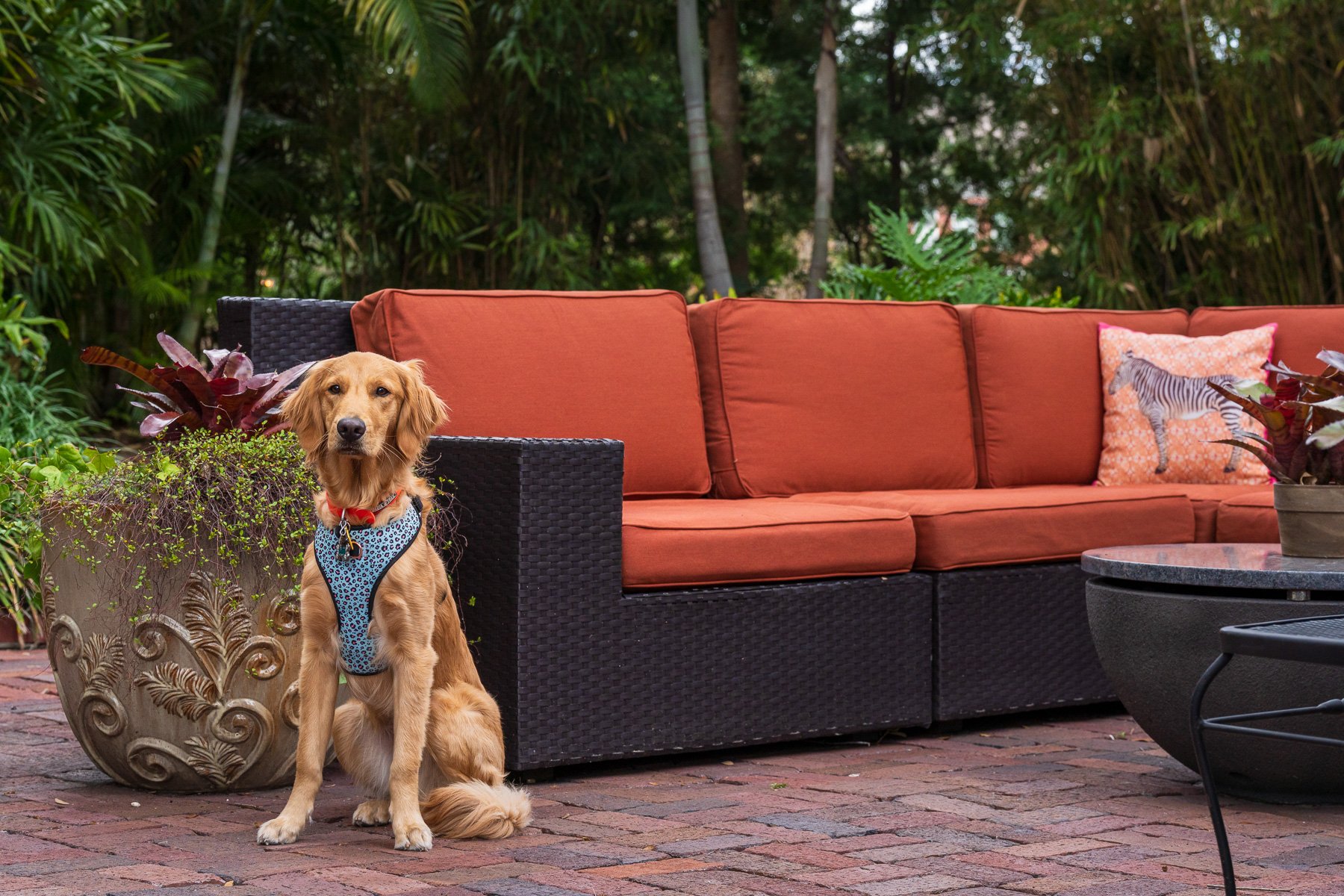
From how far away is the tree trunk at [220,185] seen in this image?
27.9ft

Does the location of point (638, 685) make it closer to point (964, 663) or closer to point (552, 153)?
point (964, 663)

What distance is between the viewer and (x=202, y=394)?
9.98ft

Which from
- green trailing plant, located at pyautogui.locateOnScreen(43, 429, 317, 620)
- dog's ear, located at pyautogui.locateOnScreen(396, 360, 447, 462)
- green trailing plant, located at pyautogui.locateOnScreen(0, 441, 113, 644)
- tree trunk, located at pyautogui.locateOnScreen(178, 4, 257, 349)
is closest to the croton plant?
dog's ear, located at pyautogui.locateOnScreen(396, 360, 447, 462)

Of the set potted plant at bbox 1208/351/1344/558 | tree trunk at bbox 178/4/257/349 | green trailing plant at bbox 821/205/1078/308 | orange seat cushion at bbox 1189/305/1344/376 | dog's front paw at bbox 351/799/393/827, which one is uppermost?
tree trunk at bbox 178/4/257/349

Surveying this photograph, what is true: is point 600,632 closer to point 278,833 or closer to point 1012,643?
point 278,833

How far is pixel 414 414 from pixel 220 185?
6441 mm

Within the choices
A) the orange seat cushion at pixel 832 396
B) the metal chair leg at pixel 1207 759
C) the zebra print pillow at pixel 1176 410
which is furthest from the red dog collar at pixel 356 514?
the zebra print pillow at pixel 1176 410

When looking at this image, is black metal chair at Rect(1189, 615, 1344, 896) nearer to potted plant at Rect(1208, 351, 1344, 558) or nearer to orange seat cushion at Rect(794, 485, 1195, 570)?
potted plant at Rect(1208, 351, 1344, 558)

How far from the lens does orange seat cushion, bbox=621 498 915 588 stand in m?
3.23

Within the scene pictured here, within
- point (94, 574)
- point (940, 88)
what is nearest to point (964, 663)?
point (94, 574)

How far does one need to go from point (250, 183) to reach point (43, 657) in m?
5.08

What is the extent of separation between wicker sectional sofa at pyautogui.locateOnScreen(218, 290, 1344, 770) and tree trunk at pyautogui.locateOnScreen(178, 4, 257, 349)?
5.23m

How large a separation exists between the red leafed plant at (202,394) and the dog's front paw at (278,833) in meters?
0.82

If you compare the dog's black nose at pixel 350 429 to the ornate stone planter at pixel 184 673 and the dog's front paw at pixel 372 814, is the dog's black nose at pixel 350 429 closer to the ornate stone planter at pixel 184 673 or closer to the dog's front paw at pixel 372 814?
the ornate stone planter at pixel 184 673
